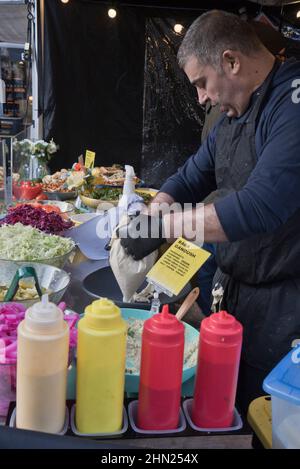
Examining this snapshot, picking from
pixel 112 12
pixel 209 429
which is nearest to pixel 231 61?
pixel 209 429

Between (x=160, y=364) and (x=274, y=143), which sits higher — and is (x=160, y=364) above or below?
below

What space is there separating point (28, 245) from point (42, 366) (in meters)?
1.14

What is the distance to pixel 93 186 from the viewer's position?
136 inches

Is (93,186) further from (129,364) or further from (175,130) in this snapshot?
(175,130)

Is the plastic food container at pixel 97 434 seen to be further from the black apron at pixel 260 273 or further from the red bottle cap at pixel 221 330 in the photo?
the black apron at pixel 260 273

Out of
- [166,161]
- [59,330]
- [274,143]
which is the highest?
[274,143]

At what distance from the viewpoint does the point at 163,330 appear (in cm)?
93

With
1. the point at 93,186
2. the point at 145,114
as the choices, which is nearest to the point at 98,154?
the point at 145,114

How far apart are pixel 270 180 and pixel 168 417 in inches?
35.6

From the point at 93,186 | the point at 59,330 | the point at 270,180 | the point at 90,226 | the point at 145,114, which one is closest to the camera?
the point at 59,330

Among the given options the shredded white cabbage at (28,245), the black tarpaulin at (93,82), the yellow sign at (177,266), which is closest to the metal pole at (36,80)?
the black tarpaulin at (93,82)

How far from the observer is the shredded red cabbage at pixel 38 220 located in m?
2.39

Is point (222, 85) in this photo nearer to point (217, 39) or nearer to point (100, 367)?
point (217, 39)

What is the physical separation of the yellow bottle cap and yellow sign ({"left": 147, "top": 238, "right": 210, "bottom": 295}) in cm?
23
